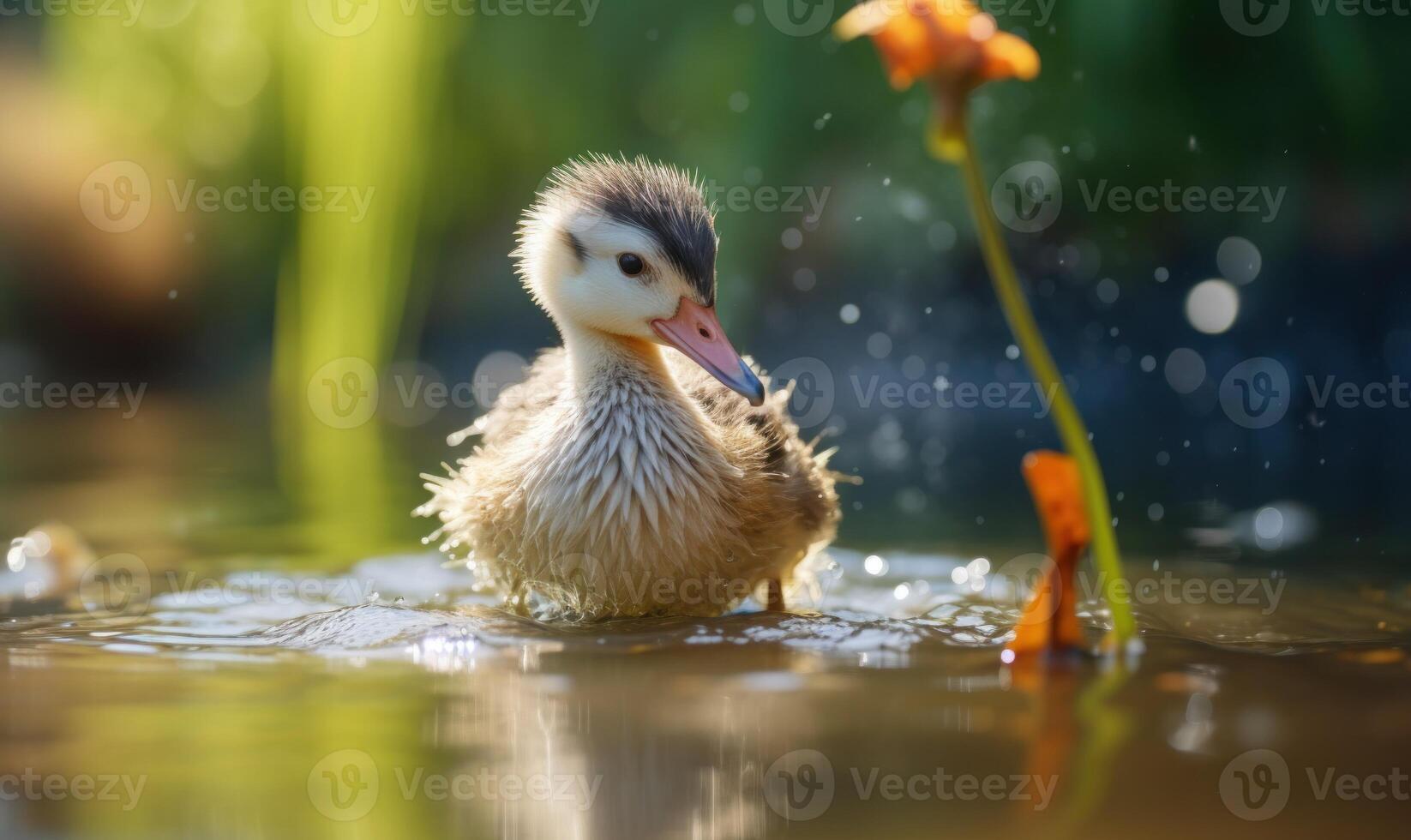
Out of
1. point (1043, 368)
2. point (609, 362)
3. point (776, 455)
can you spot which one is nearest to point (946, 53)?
point (1043, 368)

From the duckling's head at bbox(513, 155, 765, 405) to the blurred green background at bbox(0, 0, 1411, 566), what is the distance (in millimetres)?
1766

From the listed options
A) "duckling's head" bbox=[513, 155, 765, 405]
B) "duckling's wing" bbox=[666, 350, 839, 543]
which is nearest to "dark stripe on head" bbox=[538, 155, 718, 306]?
"duckling's head" bbox=[513, 155, 765, 405]

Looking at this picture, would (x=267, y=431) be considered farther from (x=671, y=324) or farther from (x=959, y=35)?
(x=959, y=35)

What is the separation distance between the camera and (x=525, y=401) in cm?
467

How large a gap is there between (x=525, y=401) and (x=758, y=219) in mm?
3743

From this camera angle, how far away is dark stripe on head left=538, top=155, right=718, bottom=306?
398cm

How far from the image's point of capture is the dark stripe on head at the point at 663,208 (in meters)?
3.98

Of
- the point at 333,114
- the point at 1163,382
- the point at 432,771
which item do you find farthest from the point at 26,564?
the point at 1163,382

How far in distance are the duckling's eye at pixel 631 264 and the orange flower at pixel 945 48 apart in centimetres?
176

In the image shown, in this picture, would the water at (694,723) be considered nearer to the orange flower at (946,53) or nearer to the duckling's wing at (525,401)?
the duckling's wing at (525,401)

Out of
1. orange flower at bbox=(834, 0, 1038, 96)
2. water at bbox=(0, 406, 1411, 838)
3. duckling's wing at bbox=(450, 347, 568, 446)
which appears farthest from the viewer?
duckling's wing at bbox=(450, 347, 568, 446)

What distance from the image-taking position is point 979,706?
2.62 metres

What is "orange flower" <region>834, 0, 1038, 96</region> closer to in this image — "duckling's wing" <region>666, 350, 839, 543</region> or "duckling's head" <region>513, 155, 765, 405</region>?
"duckling's head" <region>513, 155, 765, 405</region>

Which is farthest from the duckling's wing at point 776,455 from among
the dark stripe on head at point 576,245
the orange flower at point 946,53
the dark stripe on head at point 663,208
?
the orange flower at point 946,53
